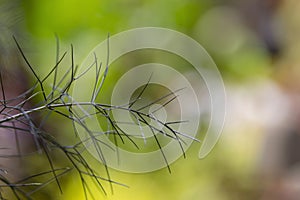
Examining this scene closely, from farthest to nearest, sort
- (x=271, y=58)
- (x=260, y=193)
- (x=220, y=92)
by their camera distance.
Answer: (x=271, y=58) → (x=260, y=193) → (x=220, y=92)

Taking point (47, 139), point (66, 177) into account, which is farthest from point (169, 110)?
point (47, 139)

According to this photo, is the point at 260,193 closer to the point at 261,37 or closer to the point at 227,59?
the point at 227,59

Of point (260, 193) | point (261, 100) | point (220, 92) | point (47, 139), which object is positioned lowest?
point (47, 139)

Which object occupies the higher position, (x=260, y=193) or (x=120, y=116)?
(x=260, y=193)

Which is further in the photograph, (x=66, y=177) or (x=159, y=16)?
(x=159, y=16)

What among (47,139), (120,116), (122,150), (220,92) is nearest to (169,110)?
(220,92)

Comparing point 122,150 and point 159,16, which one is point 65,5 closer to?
point 159,16

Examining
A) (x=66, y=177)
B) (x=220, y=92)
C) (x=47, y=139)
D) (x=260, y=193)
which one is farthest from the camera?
(x=260, y=193)
